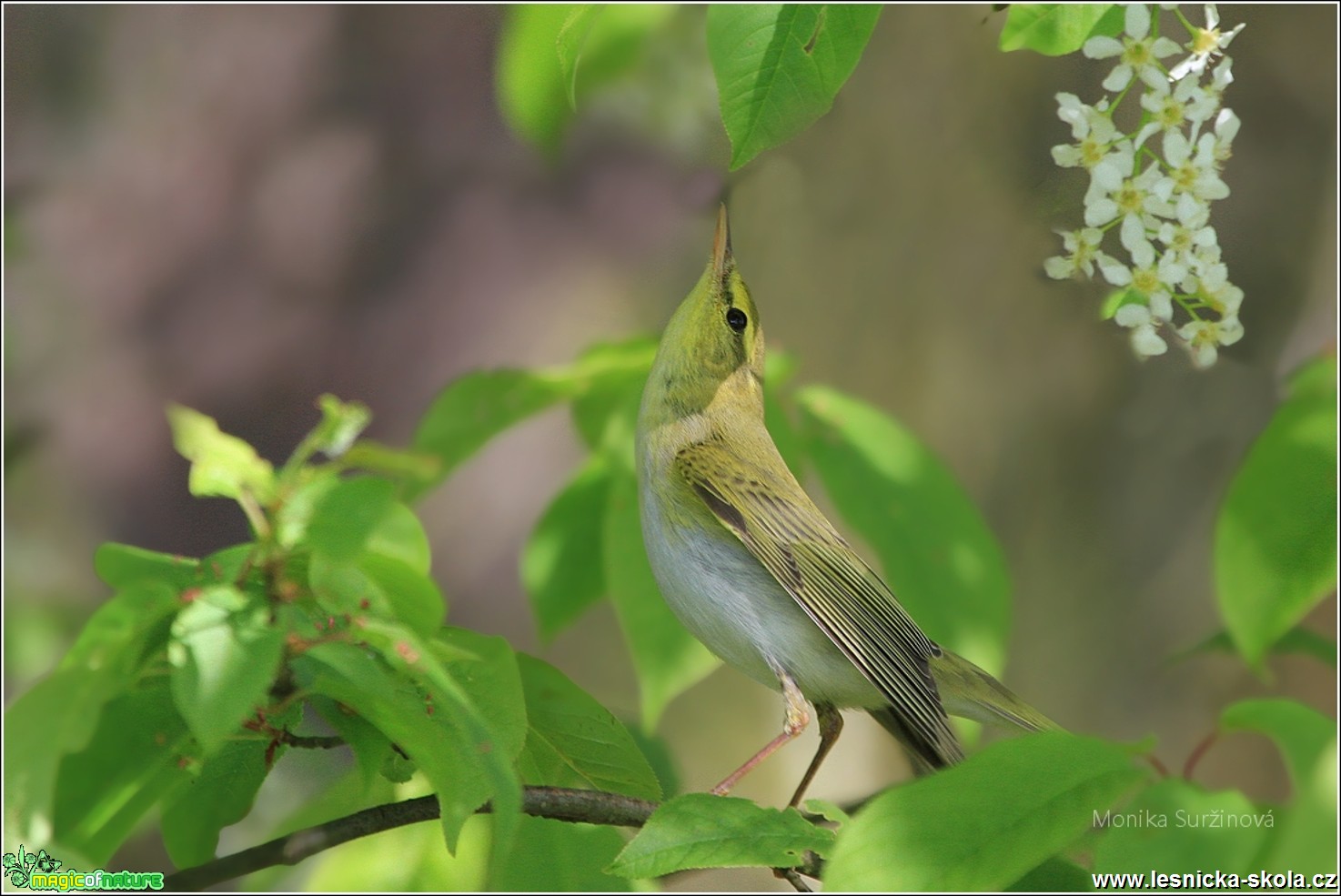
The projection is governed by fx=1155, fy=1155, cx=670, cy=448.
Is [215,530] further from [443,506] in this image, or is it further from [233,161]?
[233,161]

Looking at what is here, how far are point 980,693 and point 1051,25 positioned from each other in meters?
1.10

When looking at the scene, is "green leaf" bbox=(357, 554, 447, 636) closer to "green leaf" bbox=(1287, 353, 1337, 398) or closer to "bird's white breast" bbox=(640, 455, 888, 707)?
"bird's white breast" bbox=(640, 455, 888, 707)

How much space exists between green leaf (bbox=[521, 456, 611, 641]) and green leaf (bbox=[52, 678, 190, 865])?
0.83m

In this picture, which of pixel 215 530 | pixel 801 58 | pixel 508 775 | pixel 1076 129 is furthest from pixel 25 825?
pixel 215 530

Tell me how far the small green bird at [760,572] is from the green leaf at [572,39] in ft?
1.91

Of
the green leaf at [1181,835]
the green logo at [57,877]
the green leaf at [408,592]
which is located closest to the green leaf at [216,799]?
the green logo at [57,877]

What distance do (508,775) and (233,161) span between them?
3657 mm

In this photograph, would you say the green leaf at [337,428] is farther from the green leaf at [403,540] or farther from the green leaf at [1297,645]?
the green leaf at [1297,645]

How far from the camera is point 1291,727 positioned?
1202 mm

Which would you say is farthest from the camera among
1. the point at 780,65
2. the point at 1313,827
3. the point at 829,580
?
the point at 829,580

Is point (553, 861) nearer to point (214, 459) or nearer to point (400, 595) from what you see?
point (400, 595)

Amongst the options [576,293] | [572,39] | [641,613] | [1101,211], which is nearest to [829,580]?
[641,613]

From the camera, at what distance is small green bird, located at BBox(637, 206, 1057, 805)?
1.84m

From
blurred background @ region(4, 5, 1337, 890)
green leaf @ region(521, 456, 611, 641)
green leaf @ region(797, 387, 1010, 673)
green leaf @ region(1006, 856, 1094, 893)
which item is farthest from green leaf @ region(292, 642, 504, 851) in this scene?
blurred background @ region(4, 5, 1337, 890)
